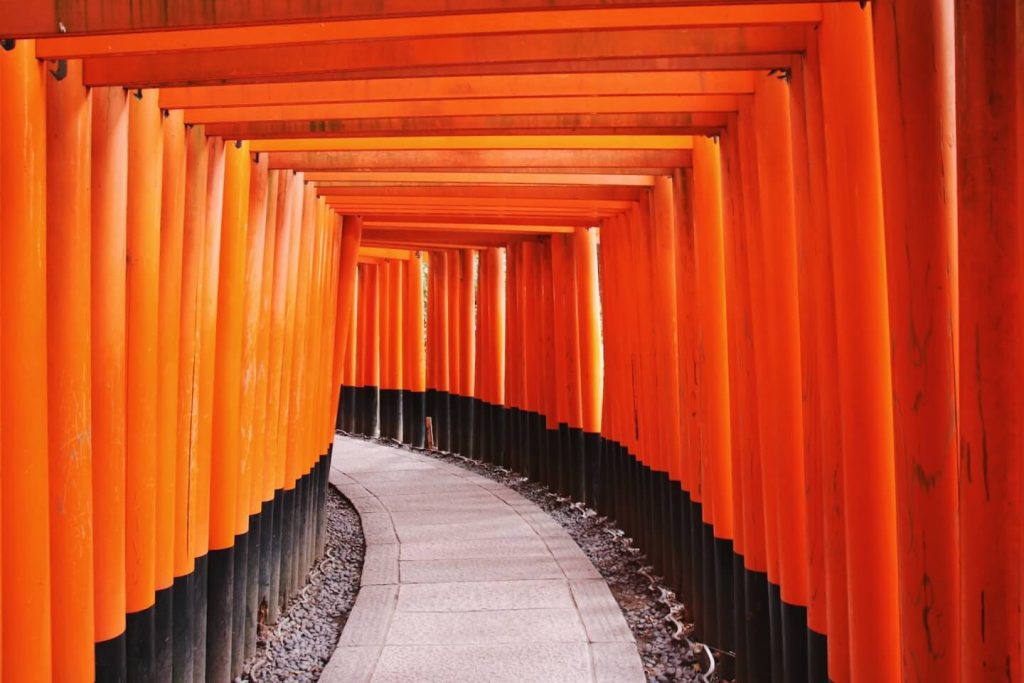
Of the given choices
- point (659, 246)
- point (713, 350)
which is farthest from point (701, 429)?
point (659, 246)

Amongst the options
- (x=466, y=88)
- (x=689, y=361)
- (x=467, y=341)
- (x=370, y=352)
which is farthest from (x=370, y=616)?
(x=370, y=352)

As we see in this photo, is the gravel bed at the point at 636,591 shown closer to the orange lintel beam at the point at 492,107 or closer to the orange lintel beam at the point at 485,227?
the orange lintel beam at the point at 485,227

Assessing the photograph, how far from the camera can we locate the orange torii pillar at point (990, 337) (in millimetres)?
2432

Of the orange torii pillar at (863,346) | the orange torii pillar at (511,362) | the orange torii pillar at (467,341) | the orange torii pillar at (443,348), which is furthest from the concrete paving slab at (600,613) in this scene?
the orange torii pillar at (443,348)

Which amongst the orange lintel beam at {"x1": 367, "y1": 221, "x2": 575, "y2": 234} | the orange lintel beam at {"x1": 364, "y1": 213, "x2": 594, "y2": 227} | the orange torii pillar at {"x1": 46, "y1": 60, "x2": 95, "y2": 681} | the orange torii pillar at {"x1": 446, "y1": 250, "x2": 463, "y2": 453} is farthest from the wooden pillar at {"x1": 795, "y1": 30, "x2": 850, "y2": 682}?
the orange torii pillar at {"x1": 446, "y1": 250, "x2": 463, "y2": 453}

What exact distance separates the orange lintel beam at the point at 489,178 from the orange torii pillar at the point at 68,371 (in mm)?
3568

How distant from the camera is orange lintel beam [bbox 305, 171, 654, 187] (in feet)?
23.0

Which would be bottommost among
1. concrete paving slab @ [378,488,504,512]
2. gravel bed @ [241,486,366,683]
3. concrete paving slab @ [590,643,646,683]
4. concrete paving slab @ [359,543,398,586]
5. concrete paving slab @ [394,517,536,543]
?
gravel bed @ [241,486,366,683]

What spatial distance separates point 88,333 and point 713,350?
12.4ft

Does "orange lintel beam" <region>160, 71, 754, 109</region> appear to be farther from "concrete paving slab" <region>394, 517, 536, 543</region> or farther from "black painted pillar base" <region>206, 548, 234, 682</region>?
"concrete paving slab" <region>394, 517, 536, 543</region>

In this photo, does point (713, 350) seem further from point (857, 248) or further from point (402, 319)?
point (402, 319)

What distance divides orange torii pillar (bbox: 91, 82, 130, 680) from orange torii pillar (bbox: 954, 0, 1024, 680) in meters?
3.20

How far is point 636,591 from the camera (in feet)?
26.2

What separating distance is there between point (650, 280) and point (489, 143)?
2232 mm
